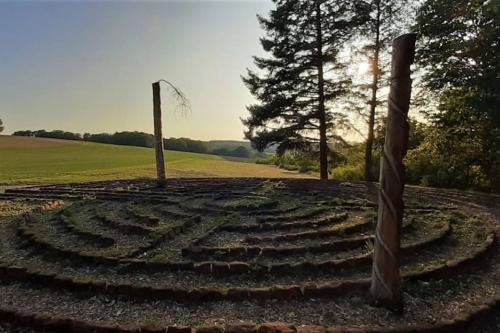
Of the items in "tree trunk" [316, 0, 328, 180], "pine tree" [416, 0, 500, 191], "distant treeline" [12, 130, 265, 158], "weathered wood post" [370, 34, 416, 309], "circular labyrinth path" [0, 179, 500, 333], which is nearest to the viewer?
"circular labyrinth path" [0, 179, 500, 333]

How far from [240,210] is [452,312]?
6.51 metres

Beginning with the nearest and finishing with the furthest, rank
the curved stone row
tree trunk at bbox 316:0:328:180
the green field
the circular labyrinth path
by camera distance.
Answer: the circular labyrinth path → the curved stone row → tree trunk at bbox 316:0:328:180 → the green field

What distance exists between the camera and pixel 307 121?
20.1 meters

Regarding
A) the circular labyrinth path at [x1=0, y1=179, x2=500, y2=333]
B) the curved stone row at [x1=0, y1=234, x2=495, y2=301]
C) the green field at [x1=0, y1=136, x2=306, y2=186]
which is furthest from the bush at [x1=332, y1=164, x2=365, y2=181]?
the curved stone row at [x1=0, y1=234, x2=495, y2=301]

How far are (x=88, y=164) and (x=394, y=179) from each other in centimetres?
3475

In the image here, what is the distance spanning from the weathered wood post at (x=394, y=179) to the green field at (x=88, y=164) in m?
22.0

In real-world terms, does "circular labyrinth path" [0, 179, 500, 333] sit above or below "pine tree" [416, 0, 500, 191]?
below

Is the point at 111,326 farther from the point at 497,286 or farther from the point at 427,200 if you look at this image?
the point at 427,200

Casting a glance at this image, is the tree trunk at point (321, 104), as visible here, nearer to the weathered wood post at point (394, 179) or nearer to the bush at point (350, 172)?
the bush at point (350, 172)

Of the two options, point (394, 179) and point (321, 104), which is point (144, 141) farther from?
point (394, 179)

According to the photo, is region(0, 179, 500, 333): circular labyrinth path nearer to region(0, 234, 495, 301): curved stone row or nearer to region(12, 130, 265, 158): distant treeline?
region(0, 234, 495, 301): curved stone row

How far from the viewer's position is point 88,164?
113 ft

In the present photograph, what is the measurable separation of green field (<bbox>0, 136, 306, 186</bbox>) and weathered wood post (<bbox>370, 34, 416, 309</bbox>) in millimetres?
21950

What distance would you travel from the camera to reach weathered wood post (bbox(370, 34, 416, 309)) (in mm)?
4488
